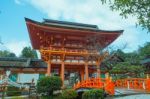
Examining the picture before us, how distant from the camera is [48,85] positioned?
22344 mm

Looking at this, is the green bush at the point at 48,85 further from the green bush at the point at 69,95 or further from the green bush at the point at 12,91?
the green bush at the point at 12,91

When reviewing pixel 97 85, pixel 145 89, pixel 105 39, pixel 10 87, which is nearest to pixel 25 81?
pixel 10 87

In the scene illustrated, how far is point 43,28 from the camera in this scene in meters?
26.7

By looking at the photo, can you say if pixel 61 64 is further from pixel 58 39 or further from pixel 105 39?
pixel 105 39

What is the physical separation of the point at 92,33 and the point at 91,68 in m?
5.99

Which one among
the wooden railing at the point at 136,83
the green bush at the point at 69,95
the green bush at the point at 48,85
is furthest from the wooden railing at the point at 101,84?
the wooden railing at the point at 136,83

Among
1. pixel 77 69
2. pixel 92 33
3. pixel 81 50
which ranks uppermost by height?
pixel 92 33

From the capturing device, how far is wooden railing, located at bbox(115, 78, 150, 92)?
20.4 m

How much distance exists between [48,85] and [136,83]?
26.9 feet

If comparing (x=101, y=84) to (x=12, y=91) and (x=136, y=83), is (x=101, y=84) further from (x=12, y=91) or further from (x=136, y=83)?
(x=12, y=91)

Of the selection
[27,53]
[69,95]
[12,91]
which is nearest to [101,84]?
[69,95]

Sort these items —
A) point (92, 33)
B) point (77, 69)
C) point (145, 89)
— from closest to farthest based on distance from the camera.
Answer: point (145, 89) < point (92, 33) < point (77, 69)

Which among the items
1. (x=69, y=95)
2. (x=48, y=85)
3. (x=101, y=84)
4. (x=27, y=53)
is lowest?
(x=69, y=95)

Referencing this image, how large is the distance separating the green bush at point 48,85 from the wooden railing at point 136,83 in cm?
661
